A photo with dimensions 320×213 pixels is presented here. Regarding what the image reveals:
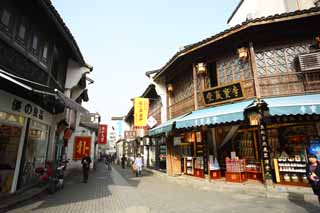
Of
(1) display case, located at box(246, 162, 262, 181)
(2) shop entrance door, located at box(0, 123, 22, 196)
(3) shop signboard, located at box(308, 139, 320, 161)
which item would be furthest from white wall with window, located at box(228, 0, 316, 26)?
(2) shop entrance door, located at box(0, 123, 22, 196)

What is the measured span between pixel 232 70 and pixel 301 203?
6297 millimetres

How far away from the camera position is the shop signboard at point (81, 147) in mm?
20344

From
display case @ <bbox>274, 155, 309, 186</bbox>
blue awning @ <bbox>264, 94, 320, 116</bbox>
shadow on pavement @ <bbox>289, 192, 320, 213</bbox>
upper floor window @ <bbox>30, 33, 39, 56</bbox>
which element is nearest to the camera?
shadow on pavement @ <bbox>289, 192, 320, 213</bbox>

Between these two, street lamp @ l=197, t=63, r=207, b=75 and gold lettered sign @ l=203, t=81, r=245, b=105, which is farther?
street lamp @ l=197, t=63, r=207, b=75

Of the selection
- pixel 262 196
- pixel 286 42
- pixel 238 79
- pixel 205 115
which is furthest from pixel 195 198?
pixel 286 42

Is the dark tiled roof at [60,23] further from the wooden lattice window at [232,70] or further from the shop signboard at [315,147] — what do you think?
the shop signboard at [315,147]

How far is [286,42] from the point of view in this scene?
8.84 meters

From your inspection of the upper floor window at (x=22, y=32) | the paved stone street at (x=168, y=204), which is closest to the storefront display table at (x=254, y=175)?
the paved stone street at (x=168, y=204)

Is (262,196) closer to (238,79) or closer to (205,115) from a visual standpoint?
(205,115)

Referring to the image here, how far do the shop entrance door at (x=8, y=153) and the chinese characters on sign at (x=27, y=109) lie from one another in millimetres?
680

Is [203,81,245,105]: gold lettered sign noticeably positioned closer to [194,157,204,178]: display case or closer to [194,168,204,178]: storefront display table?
[194,157,204,178]: display case

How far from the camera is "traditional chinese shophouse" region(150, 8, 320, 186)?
316 inches

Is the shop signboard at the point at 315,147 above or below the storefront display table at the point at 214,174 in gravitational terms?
above

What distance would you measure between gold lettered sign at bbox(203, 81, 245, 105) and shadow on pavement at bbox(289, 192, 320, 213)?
4.46 m
